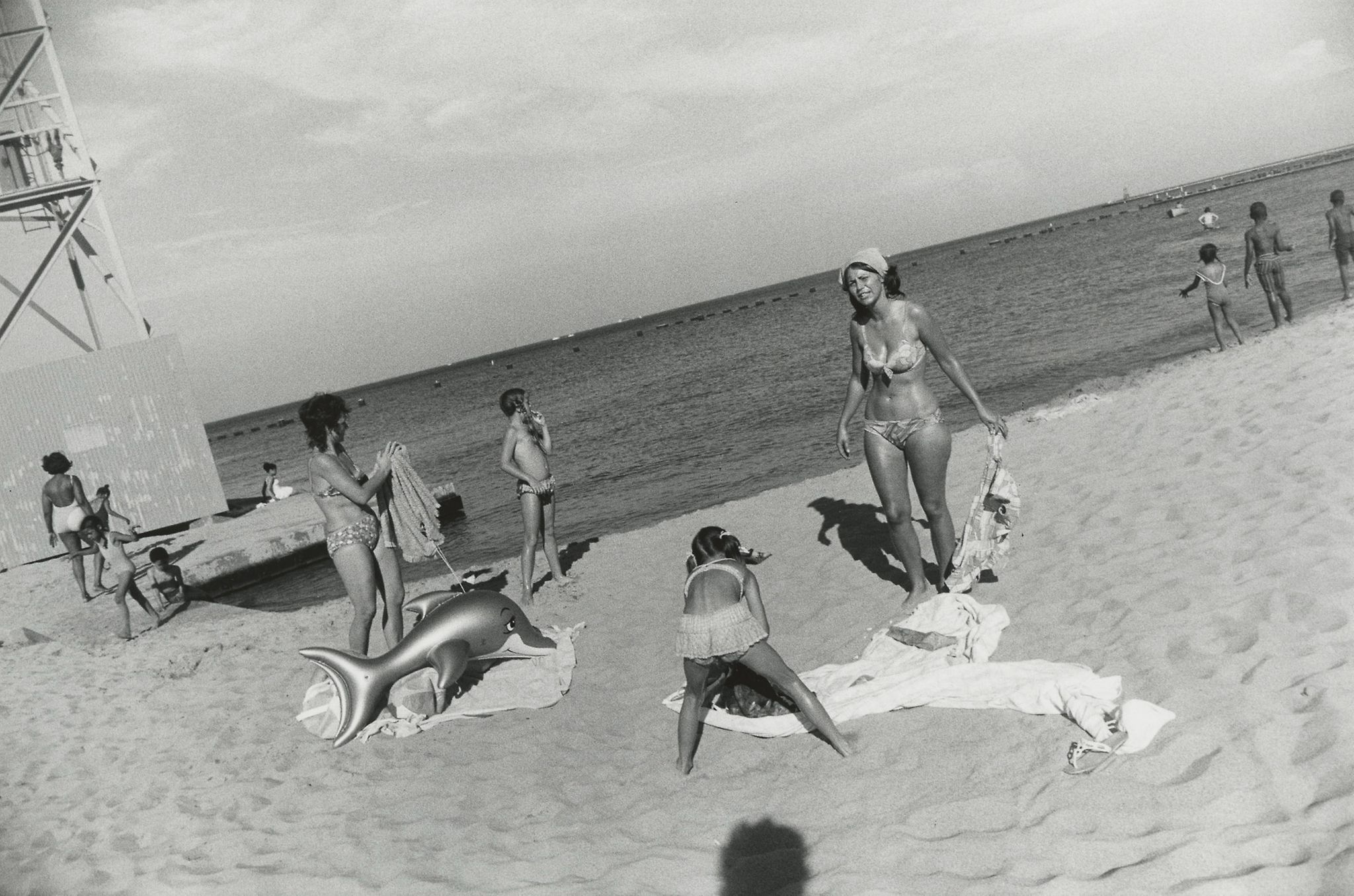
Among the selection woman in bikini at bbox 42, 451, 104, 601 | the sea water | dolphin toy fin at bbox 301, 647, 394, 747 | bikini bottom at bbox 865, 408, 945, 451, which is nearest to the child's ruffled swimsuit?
bikini bottom at bbox 865, 408, 945, 451

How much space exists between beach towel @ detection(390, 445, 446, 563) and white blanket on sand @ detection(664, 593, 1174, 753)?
2.15 meters

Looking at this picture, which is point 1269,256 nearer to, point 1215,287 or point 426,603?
point 1215,287

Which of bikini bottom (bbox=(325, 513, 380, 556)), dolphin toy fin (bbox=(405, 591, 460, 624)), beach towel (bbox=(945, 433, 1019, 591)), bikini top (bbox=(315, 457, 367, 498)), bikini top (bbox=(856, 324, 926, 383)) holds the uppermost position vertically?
Result: bikini top (bbox=(315, 457, 367, 498))

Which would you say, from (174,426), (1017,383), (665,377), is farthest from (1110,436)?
(665,377)

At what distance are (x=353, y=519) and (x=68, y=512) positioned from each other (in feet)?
22.4

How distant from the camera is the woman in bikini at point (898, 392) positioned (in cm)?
542

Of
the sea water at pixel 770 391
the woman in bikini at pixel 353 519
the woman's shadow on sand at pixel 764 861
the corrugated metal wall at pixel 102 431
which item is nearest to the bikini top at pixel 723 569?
the woman's shadow on sand at pixel 764 861

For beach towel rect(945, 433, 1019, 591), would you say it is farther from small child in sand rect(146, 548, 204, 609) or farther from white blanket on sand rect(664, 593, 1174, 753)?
small child in sand rect(146, 548, 204, 609)

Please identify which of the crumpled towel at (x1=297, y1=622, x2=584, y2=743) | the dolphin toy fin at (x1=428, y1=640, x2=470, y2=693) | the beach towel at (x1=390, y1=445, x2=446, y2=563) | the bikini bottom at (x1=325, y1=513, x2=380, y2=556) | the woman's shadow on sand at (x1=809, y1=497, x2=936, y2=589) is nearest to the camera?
the dolphin toy fin at (x1=428, y1=640, x2=470, y2=693)

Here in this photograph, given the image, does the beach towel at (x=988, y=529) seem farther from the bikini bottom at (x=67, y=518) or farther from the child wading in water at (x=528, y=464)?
the bikini bottom at (x=67, y=518)

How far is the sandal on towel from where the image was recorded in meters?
3.71

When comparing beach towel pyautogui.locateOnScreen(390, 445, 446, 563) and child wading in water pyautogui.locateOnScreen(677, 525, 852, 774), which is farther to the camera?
beach towel pyautogui.locateOnScreen(390, 445, 446, 563)

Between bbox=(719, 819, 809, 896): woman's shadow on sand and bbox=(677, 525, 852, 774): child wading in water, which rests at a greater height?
bbox=(677, 525, 852, 774): child wading in water

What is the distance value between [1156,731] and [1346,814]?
0.82 meters
